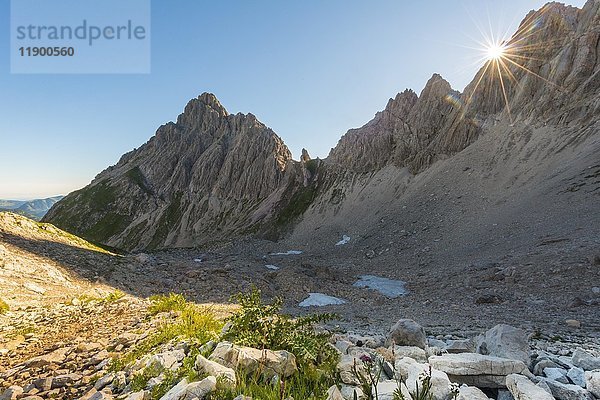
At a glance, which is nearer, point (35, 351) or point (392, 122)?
point (35, 351)

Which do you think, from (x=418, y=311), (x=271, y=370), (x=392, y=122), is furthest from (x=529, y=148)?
(x=271, y=370)

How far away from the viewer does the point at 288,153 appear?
12088 centimetres

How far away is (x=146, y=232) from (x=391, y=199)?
334ft

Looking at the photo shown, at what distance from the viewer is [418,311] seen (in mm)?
17484

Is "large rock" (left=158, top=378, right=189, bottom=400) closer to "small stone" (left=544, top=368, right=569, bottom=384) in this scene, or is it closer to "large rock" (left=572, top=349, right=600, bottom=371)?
"small stone" (left=544, top=368, right=569, bottom=384)

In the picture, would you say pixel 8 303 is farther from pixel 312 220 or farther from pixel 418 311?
pixel 312 220

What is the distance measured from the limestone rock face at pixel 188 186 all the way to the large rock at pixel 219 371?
3657 inches

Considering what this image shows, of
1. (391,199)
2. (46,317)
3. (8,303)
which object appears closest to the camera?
(46,317)

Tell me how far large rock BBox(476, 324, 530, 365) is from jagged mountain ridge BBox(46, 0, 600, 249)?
54.8m

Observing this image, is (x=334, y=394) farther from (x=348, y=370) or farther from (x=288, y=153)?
(x=288, y=153)

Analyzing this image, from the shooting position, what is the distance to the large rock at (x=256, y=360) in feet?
14.8

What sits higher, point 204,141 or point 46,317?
point 204,141

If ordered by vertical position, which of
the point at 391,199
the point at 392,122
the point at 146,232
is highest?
the point at 392,122

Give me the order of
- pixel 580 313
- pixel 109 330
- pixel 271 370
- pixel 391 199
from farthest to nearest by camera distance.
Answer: pixel 391 199 → pixel 580 313 → pixel 109 330 → pixel 271 370
